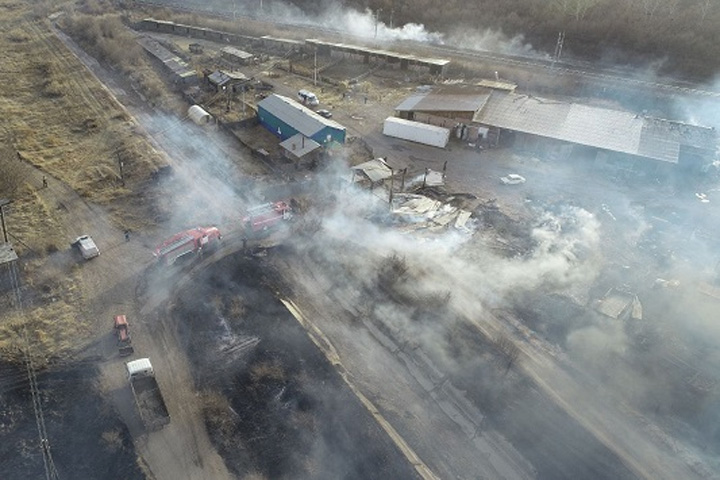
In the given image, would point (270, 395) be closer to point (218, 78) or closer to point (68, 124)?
point (68, 124)

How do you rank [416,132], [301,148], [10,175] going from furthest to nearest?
1. [416,132]
2. [301,148]
3. [10,175]

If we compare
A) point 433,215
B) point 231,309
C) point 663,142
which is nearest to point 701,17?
point 663,142

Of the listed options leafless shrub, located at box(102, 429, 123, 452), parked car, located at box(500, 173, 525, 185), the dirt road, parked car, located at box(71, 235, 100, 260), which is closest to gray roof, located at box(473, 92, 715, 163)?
parked car, located at box(500, 173, 525, 185)

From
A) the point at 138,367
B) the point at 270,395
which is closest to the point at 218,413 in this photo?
the point at 270,395

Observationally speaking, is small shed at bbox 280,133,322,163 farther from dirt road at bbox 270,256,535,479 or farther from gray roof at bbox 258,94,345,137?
dirt road at bbox 270,256,535,479

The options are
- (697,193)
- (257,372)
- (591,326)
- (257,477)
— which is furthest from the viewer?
(697,193)

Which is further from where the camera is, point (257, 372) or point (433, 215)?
point (433, 215)

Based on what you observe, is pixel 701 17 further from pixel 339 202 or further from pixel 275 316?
pixel 275 316
